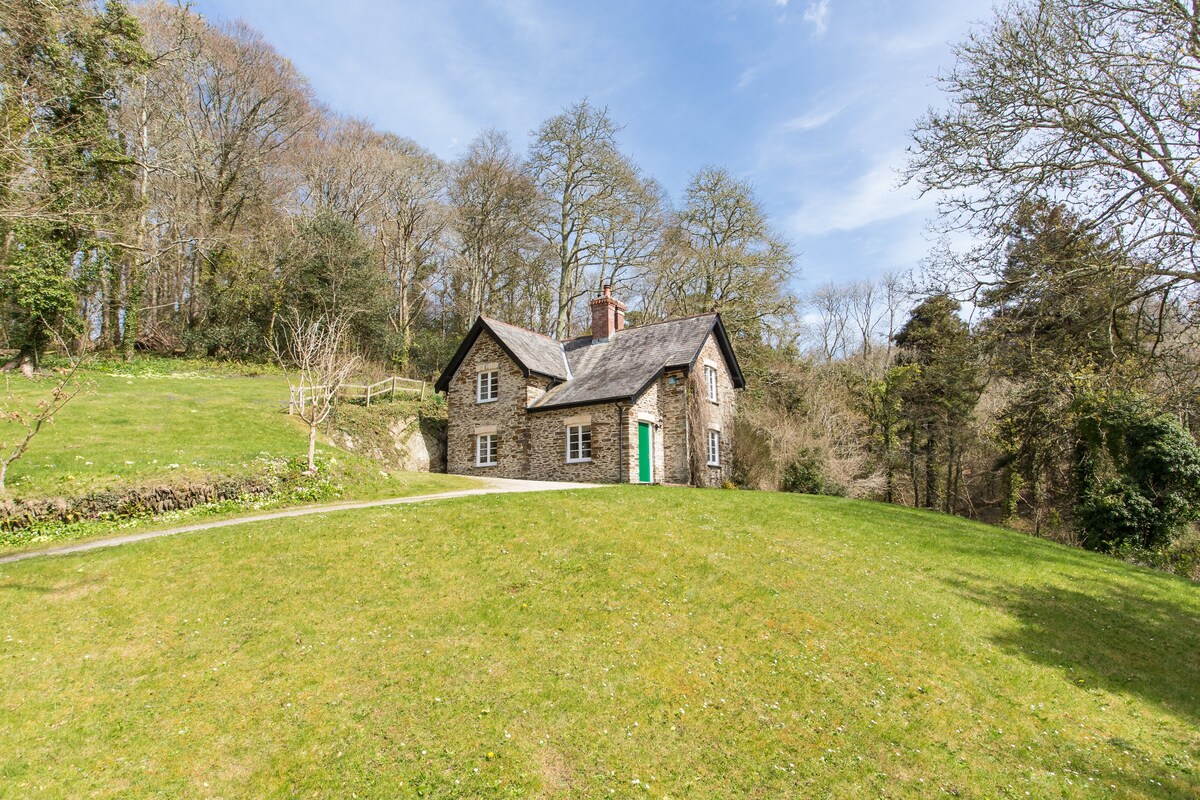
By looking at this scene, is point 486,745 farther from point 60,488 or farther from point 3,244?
point 3,244

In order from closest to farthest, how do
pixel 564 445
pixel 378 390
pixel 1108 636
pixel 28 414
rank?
pixel 1108 636 → pixel 28 414 → pixel 564 445 → pixel 378 390

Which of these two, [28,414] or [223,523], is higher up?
[28,414]

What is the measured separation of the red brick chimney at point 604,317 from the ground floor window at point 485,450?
708 centimetres

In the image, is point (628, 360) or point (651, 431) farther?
point (628, 360)

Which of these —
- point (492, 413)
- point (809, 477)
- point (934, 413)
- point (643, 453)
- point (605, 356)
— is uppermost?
point (605, 356)

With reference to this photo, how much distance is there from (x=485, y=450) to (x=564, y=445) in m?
4.39

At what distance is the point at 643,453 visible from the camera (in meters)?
24.0

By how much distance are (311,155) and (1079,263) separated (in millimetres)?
39781

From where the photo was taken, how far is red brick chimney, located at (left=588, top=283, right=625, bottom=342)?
2992 centimetres

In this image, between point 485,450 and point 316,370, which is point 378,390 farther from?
point 316,370

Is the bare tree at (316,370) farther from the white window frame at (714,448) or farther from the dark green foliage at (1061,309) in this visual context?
the dark green foliage at (1061,309)

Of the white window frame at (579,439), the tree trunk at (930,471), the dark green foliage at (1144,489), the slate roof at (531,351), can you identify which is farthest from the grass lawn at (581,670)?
the tree trunk at (930,471)

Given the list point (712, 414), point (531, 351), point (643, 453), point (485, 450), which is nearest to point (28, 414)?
point (485, 450)

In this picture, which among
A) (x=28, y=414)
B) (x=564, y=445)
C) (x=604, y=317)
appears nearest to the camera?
(x=28, y=414)
